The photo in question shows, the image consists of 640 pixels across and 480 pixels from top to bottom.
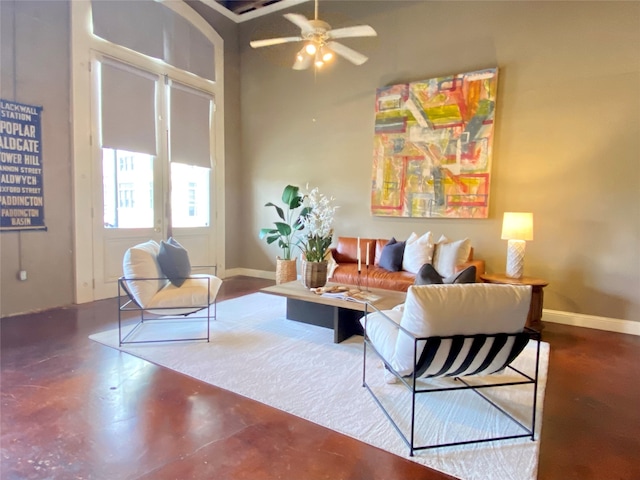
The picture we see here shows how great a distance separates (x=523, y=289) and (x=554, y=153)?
3.13 meters

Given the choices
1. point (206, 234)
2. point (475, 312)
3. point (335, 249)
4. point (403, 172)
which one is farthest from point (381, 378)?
point (206, 234)

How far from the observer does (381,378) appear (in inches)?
109

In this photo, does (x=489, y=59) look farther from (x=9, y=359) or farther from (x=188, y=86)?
(x=9, y=359)

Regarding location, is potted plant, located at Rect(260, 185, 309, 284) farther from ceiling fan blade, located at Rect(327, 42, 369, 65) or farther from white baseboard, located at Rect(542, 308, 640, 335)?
white baseboard, located at Rect(542, 308, 640, 335)

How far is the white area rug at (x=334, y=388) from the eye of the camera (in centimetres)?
192

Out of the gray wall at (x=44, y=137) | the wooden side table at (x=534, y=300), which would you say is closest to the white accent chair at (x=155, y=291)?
the gray wall at (x=44, y=137)

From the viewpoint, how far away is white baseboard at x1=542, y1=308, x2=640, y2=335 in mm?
4070

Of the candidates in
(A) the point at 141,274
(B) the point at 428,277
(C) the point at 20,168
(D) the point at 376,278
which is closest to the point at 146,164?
(C) the point at 20,168

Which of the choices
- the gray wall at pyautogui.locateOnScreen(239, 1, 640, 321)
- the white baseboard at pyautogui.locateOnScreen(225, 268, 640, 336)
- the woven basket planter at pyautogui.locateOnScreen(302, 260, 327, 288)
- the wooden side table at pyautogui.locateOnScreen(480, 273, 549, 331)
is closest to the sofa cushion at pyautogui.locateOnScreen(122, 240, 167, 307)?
the woven basket planter at pyautogui.locateOnScreen(302, 260, 327, 288)

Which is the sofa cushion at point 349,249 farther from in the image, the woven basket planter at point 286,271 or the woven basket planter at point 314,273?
the woven basket planter at point 314,273

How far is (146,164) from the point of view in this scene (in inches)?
216

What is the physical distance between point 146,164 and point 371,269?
3569 mm

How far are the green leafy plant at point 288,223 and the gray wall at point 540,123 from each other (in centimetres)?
60

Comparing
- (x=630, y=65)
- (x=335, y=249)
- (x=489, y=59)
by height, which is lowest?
(x=335, y=249)
